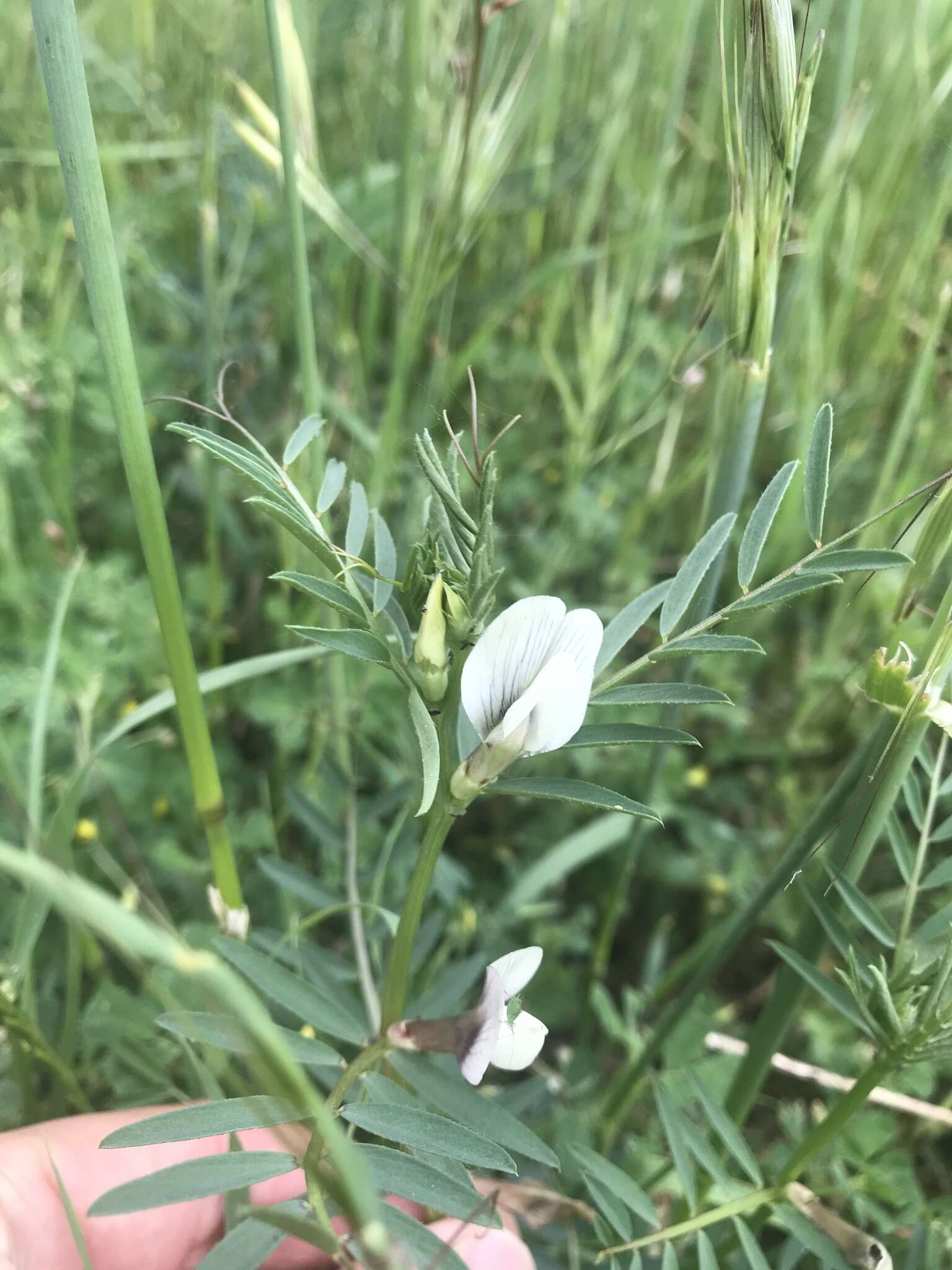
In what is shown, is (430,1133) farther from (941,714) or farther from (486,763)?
(941,714)

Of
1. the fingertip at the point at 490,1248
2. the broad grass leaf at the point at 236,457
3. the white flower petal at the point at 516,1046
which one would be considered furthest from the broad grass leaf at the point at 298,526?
the fingertip at the point at 490,1248

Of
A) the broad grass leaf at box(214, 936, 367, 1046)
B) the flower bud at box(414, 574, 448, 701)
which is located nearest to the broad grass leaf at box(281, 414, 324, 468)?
the flower bud at box(414, 574, 448, 701)

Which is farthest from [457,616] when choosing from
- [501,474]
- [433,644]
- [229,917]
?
[501,474]

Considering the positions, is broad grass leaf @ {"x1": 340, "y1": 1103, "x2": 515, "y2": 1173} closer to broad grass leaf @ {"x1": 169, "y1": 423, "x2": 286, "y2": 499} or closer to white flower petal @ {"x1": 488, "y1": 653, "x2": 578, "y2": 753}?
white flower petal @ {"x1": 488, "y1": 653, "x2": 578, "y2": 753}

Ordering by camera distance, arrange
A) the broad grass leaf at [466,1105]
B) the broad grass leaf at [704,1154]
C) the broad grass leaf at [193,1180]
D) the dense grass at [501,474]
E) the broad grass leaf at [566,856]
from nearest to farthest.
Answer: the broad grass leaf at [193,1180] < the broad grass leaf at [466,1105] < the broad grass leaf at [704,1154] < the dense grass at [501,474] < the broad grass leaf at [566,856]

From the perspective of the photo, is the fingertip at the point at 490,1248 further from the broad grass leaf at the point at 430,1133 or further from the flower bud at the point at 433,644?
the flower bud at the point at 433,644

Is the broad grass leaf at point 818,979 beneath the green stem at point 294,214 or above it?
beneath
